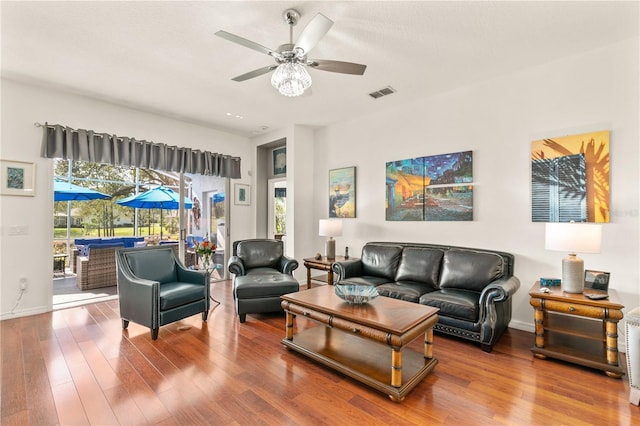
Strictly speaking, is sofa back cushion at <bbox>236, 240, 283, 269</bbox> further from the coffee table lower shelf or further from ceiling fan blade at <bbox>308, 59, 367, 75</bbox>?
ceiling fan blade at <bbox>308, 59, 367, 75</bbox>

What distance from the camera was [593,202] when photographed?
293 cm

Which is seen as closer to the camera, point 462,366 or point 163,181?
point 462,366

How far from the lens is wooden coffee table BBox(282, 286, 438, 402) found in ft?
6.84

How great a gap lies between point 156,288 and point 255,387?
1515mm

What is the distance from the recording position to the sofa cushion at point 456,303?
284cm

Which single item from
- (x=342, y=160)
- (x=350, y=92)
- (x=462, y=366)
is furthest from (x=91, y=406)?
(x=342, y=160)

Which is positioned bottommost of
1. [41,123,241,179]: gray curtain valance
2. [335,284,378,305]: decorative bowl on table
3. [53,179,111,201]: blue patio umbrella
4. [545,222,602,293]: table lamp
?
[335,284,378,305]: decorative bowl on table

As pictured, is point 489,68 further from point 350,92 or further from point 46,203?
point 46,203

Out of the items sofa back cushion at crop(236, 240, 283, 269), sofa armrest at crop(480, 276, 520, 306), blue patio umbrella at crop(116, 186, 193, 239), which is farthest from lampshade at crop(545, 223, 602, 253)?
blue patio umbrella at crop(116, 186, 193, 239)

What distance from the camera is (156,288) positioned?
3012 millimetres

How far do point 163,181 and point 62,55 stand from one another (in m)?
2.39

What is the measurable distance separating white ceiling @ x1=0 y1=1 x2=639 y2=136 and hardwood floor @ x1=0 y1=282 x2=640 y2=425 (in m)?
2.72

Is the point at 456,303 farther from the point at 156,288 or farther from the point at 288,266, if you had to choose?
the point at 156,288

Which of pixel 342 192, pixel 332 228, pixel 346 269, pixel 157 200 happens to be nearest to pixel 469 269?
pixel 346 269
